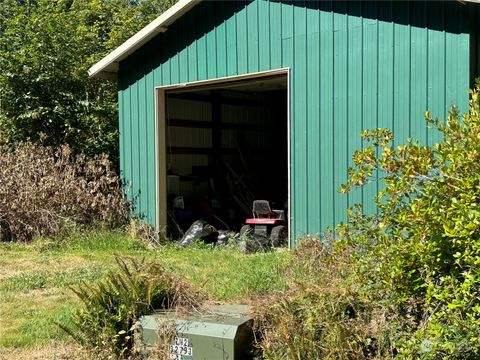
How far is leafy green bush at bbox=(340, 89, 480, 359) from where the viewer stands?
3221mm

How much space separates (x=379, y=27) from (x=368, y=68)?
0.52 m

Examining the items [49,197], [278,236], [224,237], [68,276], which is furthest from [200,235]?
[68,276]

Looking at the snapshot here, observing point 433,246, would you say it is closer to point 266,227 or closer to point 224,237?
point 266,227

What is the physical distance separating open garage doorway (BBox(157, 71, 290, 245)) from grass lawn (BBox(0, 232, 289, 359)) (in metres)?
1.51

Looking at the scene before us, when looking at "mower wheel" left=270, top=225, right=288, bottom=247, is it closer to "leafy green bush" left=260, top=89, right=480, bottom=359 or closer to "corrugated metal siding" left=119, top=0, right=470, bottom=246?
"corrugated metal siding" left=119, top=0, right=470, bottom=246

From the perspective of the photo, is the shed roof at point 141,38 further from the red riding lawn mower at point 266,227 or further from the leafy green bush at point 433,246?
the leafy green bush at point 433,246

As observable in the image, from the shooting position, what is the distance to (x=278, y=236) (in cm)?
973

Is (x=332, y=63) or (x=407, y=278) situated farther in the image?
(x=332, y=63)

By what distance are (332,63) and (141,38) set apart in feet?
12.2

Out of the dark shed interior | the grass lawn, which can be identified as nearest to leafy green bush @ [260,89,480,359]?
the grass lawn

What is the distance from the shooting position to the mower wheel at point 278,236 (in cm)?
966

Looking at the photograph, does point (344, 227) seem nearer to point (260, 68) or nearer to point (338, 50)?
point (338, 50)

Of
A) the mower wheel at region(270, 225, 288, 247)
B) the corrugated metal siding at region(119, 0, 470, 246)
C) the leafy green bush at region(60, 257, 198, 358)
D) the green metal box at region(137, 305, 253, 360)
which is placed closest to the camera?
the green metal box at region(137, 305, 253, 360)

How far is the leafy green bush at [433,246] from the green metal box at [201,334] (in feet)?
3.29
